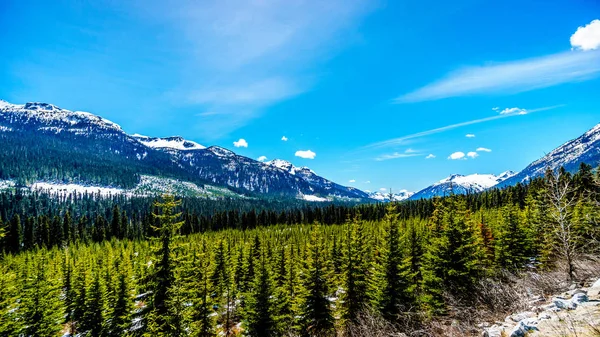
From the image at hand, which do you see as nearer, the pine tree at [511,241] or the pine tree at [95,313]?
the pine tree at [95,313]

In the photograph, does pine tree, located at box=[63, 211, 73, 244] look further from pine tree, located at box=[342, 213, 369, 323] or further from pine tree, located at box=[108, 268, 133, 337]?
pine tree, located at box=[342, 213, 369, 323]

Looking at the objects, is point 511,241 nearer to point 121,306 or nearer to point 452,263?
point 452,263

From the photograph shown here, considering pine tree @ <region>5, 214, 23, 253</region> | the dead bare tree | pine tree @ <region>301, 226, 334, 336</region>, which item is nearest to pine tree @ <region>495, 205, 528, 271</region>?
the dead bare tree

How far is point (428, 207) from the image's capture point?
391ft

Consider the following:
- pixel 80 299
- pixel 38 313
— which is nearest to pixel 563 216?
pixel 38 313

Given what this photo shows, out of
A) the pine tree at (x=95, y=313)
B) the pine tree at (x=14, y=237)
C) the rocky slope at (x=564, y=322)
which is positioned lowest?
the pine tree at (x=95, y=313)

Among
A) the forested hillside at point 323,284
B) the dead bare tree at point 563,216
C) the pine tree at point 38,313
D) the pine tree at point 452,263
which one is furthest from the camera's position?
the pine tree at point 38,313

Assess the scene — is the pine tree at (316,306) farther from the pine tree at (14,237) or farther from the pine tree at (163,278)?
the pine tree at (14,237)

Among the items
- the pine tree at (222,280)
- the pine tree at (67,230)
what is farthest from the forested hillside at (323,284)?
the pine tree at (67,230)

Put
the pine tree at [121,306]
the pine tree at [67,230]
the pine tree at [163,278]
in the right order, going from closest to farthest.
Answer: the pine tree at [163,278]
the pine tree at [121,306]
the pine tree at [67,230]

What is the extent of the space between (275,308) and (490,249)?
3307 centimetres

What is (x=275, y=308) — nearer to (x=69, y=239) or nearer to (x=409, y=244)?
(x=409, y=244)

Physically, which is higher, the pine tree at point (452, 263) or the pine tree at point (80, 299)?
the pine tree at point (452, 263)

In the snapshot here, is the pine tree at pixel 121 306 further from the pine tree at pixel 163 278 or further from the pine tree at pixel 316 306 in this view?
the pine tree at pixel 316 306
